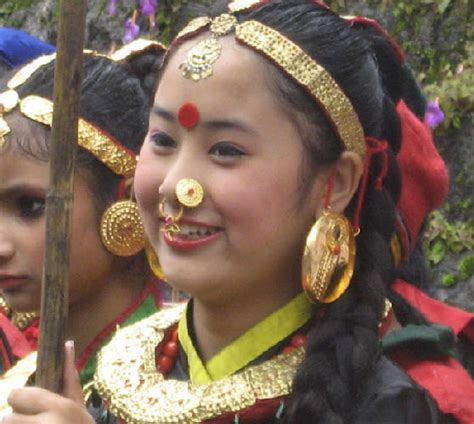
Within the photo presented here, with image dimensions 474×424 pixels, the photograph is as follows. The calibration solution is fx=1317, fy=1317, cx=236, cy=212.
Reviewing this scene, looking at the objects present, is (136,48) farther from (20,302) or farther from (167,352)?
(167,352)

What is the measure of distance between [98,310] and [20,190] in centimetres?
33

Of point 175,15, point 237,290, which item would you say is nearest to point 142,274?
point 237,290

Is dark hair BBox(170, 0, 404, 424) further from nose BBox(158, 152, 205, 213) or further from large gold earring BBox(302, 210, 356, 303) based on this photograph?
nose BBox(158, 152, 205, 213)

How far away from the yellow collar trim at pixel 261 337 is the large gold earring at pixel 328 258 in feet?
0.22

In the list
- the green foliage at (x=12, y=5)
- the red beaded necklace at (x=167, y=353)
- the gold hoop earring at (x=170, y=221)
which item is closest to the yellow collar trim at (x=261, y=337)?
the red beaded necklace at (x=167, y=353)

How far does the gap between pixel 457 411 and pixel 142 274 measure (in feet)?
3.16

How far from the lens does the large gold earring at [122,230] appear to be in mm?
2779

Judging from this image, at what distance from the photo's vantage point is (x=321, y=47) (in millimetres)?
2191

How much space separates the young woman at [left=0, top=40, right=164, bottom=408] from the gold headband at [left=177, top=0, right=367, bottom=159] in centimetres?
68

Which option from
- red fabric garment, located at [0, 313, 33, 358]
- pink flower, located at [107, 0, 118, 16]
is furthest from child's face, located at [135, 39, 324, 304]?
pink flower, located at [107, 0, 118, 16]

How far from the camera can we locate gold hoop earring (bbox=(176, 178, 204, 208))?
80.5 inches

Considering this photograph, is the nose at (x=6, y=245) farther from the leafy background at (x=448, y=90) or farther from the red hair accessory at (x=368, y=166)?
the leafy background at (x=448, y=90)

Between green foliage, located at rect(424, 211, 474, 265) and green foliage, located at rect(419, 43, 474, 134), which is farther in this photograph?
green foliage, located at rect(419, 43, 474, 134)

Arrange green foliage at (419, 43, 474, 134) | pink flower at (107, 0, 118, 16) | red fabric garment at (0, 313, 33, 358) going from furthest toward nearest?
pink flower at (107, 0, 118, 16) < green foliage at (419, 43, 474, 134) < red fabric garment at (0, 313, 33, 358)
